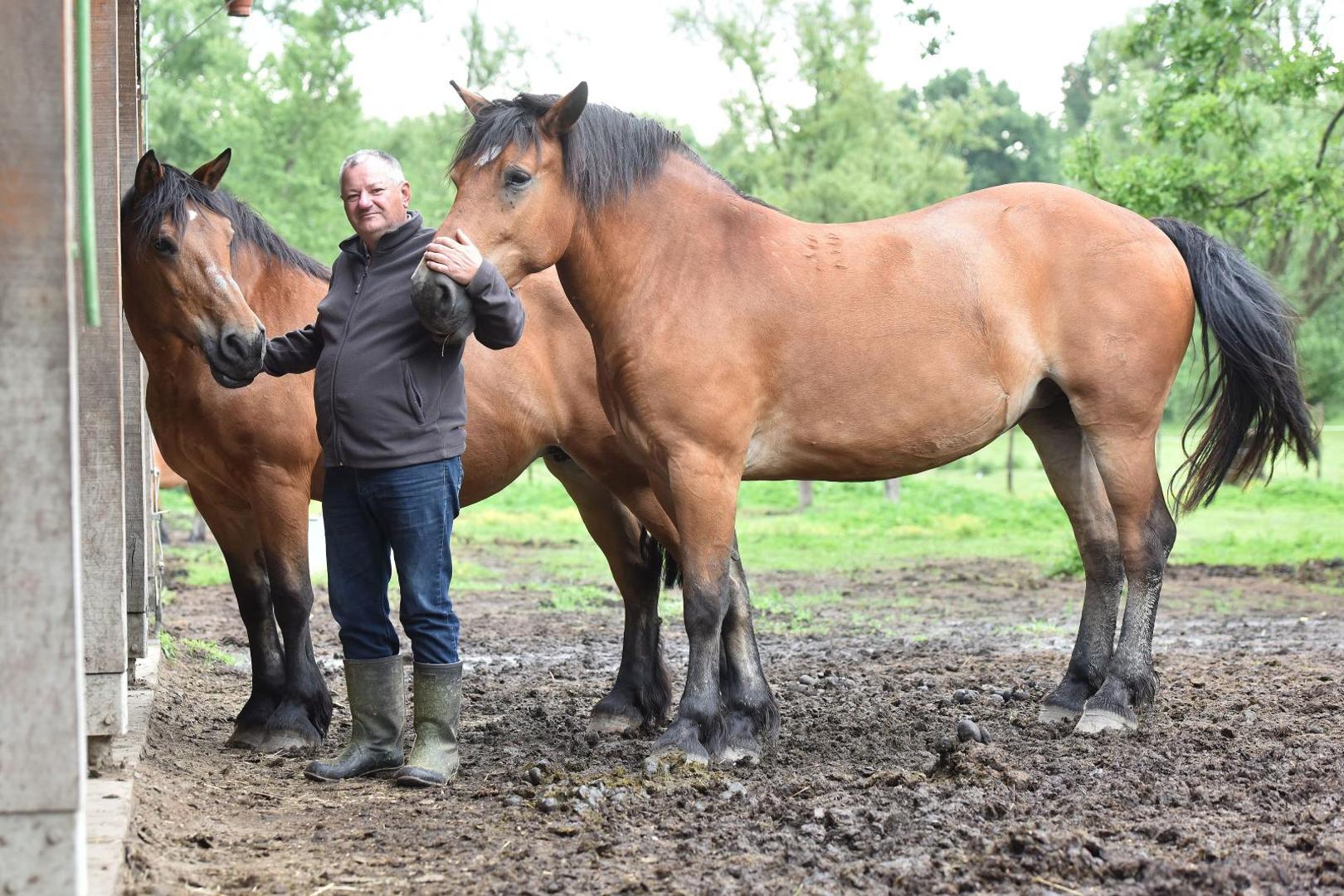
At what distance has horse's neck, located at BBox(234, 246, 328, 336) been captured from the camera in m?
5.20

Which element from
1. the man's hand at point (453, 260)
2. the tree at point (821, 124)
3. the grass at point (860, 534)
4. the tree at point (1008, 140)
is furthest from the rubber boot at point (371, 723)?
the tree at point (1008, 140)

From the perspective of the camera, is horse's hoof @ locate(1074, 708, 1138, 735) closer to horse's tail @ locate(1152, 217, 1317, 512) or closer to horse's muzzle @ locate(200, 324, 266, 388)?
horse's tail @ locate(1152, 217, 1317, 512)

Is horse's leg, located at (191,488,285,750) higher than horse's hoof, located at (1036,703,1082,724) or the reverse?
higher

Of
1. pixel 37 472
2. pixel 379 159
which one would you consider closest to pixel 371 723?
pixel 379 159

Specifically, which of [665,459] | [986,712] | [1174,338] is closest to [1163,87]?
[1174,338]

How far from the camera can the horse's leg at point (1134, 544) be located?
5277 mm

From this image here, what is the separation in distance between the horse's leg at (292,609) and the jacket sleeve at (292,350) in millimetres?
602

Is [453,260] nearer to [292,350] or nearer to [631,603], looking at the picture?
[292,350]

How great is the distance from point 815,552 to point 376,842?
10033 millimetres

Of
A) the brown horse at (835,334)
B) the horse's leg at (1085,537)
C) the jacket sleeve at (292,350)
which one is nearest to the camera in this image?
the jacket sleeve at (292,350)

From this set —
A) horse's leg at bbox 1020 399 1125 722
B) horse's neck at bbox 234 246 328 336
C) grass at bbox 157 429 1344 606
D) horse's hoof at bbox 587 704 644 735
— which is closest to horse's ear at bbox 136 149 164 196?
horse's neck at bbox 234 246 328 336

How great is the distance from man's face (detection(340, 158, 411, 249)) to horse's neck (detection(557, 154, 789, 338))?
686 mm

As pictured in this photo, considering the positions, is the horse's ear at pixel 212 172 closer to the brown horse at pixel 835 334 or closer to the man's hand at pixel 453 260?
the brown horse at pixel 835 334

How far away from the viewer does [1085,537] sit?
224 inches
